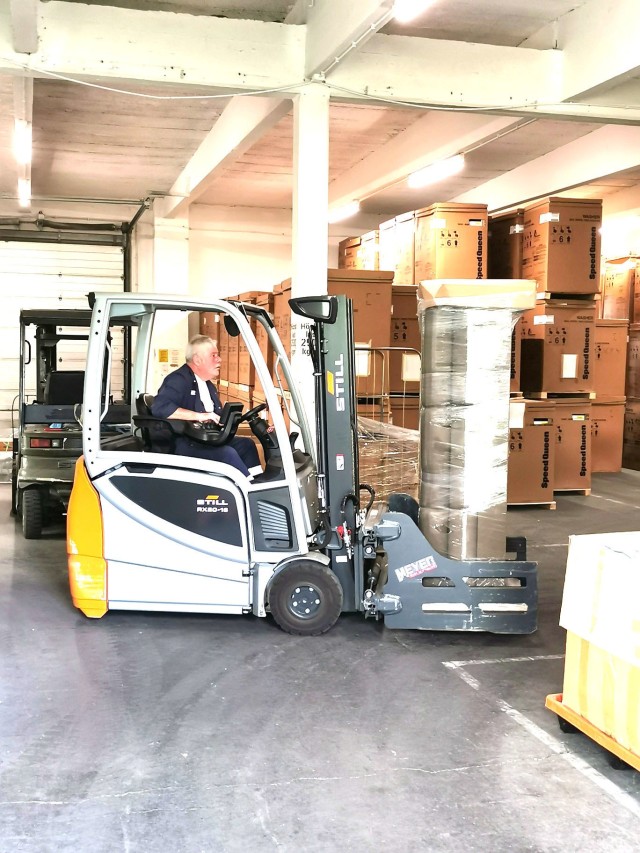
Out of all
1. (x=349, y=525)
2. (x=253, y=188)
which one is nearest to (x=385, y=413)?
(x=349, y=525)

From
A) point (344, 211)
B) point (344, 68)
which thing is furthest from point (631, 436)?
point (344, 68)

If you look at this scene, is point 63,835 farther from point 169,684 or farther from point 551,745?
point 551,745

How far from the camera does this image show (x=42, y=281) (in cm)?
1416

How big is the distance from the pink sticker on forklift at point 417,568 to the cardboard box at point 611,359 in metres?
8.00

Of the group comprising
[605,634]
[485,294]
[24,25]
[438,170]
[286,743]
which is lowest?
[286,743]

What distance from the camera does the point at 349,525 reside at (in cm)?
502

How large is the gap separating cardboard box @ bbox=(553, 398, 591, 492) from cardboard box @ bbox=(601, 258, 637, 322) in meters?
3.46

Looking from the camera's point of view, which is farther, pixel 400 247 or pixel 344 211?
pixel 344 211

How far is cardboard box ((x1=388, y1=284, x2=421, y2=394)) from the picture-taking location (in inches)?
338

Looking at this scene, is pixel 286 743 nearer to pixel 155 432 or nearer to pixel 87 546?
pixel 87 546

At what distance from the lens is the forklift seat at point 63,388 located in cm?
808

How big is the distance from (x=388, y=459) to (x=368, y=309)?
2292mm

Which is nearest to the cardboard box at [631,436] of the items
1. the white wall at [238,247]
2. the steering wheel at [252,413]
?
the white wall at [238,247]

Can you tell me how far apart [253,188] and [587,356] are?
259 inches
